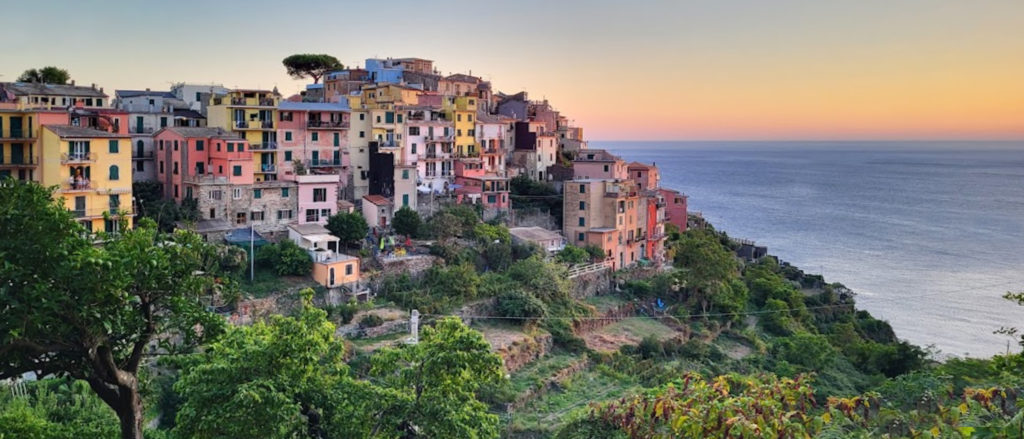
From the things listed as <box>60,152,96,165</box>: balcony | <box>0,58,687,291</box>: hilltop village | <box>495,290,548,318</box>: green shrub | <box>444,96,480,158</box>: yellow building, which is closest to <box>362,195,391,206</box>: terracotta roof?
<box>0,58,687,291</box>: hilltop village

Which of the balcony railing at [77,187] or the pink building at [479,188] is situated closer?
the balcony railing at [77,187]

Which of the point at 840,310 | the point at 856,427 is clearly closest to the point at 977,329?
the point at 840,310

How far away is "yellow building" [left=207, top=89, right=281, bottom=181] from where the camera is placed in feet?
114

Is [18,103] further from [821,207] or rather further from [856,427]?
[821,207]

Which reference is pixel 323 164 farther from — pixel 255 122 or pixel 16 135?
pixel 16 135

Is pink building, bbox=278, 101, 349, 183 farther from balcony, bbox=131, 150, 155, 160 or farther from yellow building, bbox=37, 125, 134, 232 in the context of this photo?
yellow building, bbox=37, 125, 134, 232

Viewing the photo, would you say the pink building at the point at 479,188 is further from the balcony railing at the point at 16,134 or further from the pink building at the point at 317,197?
the balcony railing at the point at 16,134

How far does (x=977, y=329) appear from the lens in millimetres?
40250

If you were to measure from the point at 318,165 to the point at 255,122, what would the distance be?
3144mm

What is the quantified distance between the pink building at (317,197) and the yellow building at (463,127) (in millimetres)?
9285

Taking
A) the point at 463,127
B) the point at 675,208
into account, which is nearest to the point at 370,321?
the point at 463,127

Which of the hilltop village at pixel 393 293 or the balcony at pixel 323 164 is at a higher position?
the balcony at pixel 323 164

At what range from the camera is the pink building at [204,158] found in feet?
105

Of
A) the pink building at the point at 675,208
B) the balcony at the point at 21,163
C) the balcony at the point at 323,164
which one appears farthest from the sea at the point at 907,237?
the balcony at the point at 21,163
